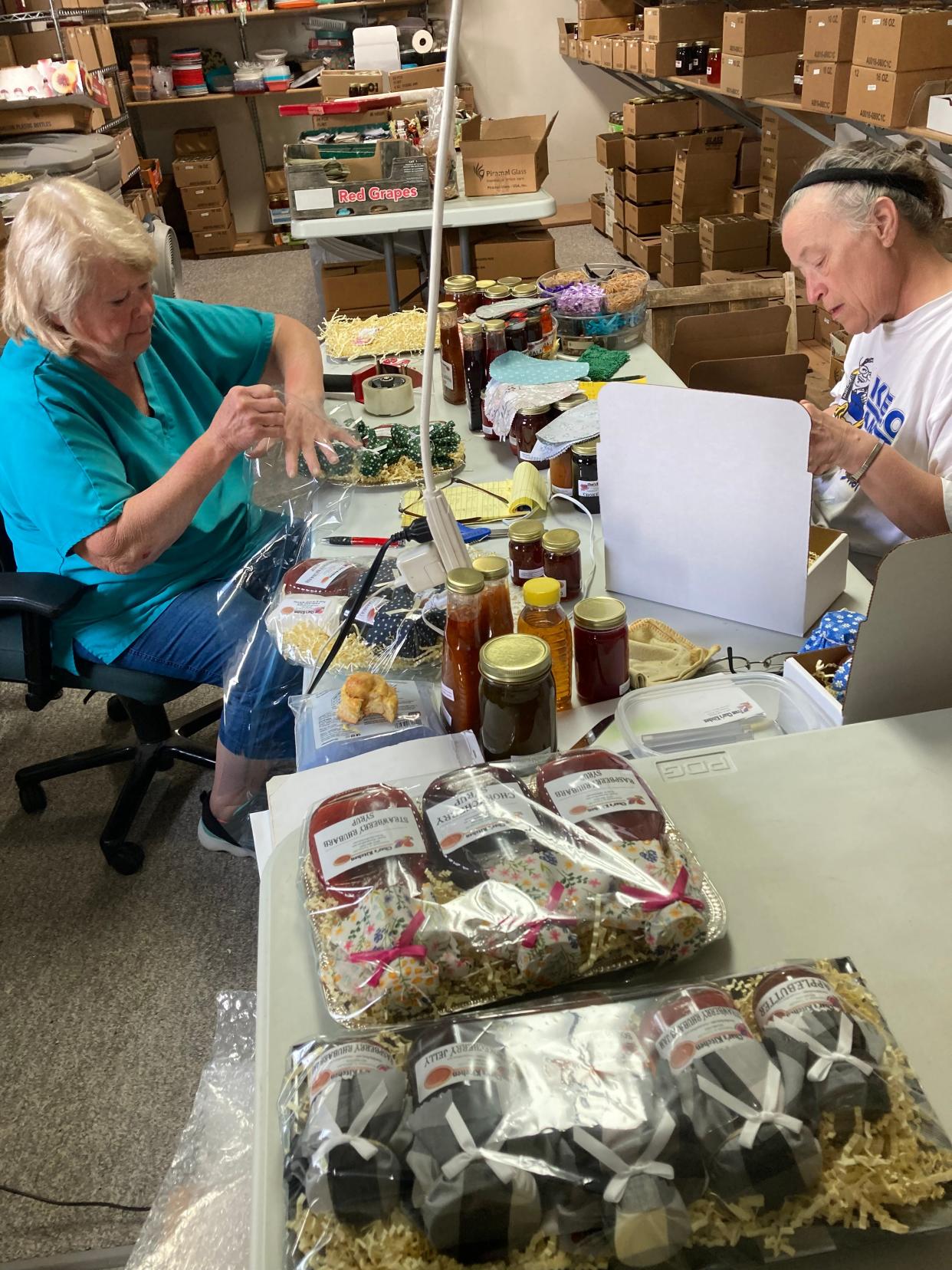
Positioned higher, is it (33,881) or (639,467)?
(639,467)

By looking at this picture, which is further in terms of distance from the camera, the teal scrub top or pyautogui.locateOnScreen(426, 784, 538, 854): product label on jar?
the teal scrub top

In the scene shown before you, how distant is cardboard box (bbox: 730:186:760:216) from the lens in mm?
4789

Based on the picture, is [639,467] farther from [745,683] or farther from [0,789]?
[0,789]

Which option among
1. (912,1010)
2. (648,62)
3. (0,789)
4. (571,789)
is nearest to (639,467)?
(571,789)

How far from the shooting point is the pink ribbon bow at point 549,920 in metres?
0.66

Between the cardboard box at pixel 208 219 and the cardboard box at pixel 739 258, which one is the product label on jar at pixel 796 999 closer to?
the cardboard box at pixel 739 258

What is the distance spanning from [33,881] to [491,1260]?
1.88m

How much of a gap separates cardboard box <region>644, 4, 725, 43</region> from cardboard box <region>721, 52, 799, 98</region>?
1.03m

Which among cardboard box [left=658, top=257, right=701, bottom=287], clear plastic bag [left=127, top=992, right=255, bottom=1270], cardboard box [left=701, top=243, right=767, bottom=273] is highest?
cardboard box [left=701, top=243, right=767, bottom=273]

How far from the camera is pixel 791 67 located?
3.63m

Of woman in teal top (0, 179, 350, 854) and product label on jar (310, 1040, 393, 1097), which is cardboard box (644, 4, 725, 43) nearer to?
woman in teal top (0, 179, 350, 854)

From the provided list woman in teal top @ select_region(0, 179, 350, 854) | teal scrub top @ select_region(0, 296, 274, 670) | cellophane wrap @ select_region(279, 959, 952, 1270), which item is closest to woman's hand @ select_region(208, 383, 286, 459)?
woman in teal top @ select_region(0, 179, 350, 854)

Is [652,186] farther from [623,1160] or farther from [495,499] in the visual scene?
[623,1160]

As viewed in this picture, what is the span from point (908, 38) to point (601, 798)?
270 centimetres
